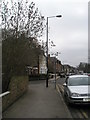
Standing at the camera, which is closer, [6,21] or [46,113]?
[46,113]

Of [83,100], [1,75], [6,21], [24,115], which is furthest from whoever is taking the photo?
[6,21]

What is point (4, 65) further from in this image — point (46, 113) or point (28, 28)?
point (46, 113)

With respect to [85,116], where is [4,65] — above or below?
above

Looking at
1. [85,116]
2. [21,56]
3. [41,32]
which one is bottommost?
[85,116]

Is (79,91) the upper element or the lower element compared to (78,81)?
lower

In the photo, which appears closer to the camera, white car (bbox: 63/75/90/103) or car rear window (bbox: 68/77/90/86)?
white car (bbox: 63/75/90/103)

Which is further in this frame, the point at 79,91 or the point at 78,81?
the point at 78,81

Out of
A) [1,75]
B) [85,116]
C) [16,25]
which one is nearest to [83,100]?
[85,116]

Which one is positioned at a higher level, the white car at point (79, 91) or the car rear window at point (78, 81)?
the car rear window at point (78, 81)

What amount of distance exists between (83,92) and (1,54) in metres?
5.04

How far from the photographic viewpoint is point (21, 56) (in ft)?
58.3

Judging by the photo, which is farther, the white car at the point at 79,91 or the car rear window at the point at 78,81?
the car rear window at the point at 78,81

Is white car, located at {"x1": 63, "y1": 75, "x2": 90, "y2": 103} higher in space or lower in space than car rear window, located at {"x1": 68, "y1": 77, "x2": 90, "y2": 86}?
lower

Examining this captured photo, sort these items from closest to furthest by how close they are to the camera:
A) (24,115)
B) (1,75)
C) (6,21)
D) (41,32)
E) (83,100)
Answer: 1. (24,115)
2. (83,100)
3. (1,75)
4. (6,21)
5. (41,32)
